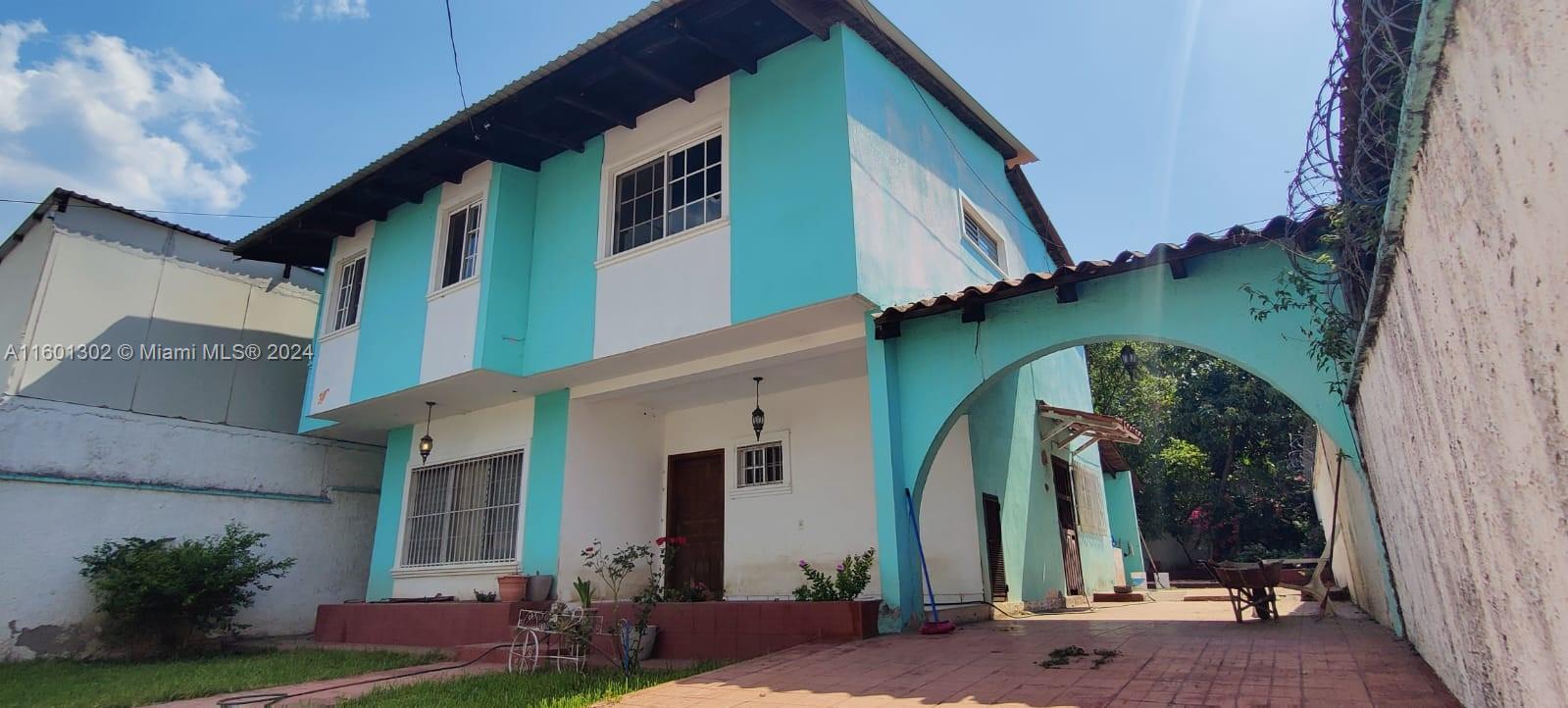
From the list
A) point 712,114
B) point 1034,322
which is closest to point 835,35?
point 712,114

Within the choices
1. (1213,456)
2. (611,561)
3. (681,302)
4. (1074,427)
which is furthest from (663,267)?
(1213,456)

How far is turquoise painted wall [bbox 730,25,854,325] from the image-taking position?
7.73m

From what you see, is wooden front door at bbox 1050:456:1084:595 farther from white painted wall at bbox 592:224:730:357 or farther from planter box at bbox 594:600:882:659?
white painted wall at bbox 592:224:730:357

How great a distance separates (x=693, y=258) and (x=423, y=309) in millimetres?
4442

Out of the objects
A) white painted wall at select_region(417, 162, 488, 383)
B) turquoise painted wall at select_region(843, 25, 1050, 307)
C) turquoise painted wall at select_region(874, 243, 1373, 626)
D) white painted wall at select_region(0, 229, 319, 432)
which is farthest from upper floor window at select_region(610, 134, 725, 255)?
white painted wall at select_region(0, 229, 319, 432)

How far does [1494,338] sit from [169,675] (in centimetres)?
1194

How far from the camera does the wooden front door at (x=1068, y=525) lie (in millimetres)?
12406

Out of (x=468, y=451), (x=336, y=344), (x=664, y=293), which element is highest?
(x=336, y=344)

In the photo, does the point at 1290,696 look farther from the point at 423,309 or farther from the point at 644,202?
the point at 423,309

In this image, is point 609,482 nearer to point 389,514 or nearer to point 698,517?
point 698,517

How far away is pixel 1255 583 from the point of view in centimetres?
740

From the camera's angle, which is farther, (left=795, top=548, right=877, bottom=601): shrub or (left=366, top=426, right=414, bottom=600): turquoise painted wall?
(left=366, top=426, right=414, bottom=600): turquoise painted wall

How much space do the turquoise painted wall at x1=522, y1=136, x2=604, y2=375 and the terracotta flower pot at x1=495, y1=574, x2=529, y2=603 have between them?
8.41 feet

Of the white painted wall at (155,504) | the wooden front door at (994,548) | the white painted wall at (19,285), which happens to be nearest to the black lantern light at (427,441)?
the white painted wall at (155,504)
